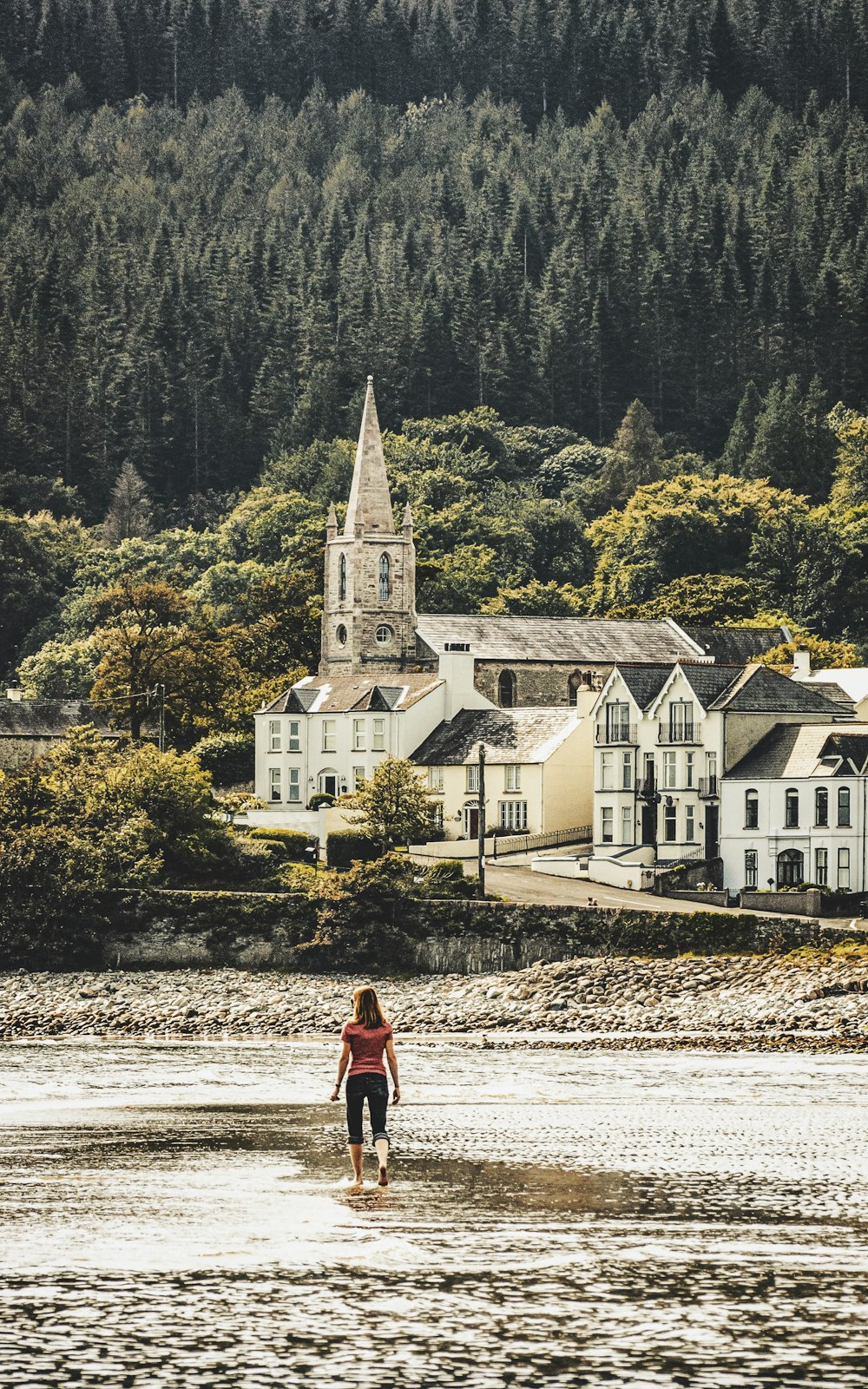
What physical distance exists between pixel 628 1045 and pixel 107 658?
53.6m

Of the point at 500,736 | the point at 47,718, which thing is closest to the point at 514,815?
the point at 500,736

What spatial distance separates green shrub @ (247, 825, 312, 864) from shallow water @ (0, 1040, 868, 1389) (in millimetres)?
41614

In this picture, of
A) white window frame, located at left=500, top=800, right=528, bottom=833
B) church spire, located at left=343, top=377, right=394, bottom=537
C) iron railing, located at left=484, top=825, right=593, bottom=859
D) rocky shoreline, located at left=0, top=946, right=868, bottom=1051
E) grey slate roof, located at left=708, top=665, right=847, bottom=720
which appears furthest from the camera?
church spire, located at left=343, top=377, right=394, bottom=537

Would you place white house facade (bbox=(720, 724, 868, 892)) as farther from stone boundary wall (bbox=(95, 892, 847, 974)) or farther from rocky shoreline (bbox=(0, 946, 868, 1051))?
rocky shoreline (bbox=(0, 946, 868, 1051))

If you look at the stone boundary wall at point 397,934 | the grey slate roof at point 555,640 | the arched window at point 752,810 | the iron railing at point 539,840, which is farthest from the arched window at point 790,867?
the grey slate roof at point 555,640

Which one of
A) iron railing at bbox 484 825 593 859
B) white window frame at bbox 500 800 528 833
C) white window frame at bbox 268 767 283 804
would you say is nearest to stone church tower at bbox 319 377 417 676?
white window frame at bbox 268 767 283 804

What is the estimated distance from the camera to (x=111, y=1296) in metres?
20.4

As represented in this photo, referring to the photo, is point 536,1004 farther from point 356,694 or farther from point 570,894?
point 356,694

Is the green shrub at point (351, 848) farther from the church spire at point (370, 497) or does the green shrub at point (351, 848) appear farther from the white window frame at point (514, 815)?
the church spire at point (370, 497)

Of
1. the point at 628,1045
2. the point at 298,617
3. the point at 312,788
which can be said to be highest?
the point at 298,617

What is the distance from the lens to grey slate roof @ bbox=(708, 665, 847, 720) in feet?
249

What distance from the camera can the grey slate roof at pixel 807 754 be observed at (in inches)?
2785

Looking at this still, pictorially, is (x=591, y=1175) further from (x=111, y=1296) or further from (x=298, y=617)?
(x=298, y=617)

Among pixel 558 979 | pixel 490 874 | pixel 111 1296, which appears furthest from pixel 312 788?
pixel 111 1296
